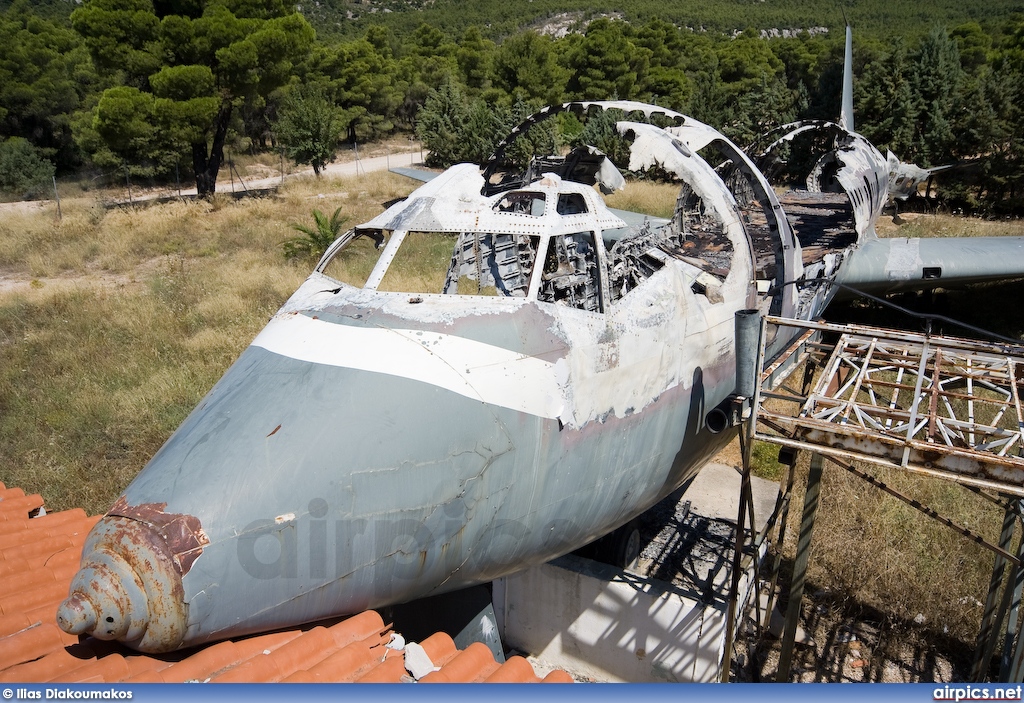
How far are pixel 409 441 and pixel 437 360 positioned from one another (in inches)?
21.5

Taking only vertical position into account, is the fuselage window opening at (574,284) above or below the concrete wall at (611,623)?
above

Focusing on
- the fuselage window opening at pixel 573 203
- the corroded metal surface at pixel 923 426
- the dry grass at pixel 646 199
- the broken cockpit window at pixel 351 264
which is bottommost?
the corroded metal surface at pixel 923 426

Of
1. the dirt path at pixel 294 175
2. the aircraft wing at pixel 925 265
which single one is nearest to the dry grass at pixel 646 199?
the aircraft wing at pixel 925 265

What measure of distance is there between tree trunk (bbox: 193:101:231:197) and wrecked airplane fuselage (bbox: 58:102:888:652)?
997 inches

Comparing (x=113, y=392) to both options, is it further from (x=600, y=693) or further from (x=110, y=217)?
(x=110, y=217)

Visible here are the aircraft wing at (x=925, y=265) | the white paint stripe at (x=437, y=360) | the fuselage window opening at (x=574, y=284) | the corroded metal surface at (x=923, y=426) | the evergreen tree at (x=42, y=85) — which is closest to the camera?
the white paint stripe at (x=437, y=360)

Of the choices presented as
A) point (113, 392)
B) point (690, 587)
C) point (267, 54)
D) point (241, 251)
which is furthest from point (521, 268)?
point (267, 54)

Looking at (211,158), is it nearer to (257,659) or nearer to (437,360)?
(437,360)

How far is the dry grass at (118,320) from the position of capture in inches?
453

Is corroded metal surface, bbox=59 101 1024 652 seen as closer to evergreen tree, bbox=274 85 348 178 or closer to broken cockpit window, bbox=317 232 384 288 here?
broken cockpit window, bbox=317 232 384 288

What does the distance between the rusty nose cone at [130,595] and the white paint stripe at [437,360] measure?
1378 millimetres

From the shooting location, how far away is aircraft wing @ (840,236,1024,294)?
42.3ft

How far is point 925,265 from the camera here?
12977 millimetres

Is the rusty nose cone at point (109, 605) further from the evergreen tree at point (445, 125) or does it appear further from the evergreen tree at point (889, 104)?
the evergreen tree at point (889, 104)
